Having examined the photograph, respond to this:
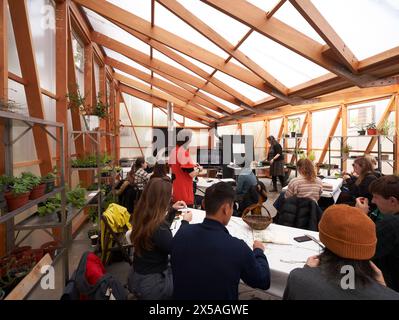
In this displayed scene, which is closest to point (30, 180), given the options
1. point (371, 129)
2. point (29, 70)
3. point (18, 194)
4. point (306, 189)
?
point (18, 194)

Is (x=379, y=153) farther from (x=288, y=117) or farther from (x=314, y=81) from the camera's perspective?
(x=288, y=117)

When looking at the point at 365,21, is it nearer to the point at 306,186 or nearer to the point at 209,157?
the point at 306,186

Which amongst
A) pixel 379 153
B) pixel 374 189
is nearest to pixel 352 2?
pixel 374 189

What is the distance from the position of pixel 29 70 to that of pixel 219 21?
107 inches

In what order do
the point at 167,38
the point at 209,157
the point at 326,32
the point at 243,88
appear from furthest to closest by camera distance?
the point at 209,157, the point at 243,88, the point at 167,38, the point at 326,32

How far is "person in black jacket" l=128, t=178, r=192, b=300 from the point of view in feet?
5.47

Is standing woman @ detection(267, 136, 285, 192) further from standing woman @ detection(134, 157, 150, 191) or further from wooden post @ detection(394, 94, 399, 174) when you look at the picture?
standing woman @ detection(134, 157, 150, 191)

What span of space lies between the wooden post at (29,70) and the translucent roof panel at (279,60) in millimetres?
2971

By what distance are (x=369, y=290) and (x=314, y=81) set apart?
4112 mm

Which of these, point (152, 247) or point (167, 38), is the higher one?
point (167, 38)

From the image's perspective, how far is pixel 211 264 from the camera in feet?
3.91

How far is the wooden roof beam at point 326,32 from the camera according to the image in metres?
2.61

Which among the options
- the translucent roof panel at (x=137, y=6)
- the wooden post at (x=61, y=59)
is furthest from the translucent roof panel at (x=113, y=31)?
the wooden post at (x=61, y=59)

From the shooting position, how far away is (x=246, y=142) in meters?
7.21
